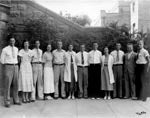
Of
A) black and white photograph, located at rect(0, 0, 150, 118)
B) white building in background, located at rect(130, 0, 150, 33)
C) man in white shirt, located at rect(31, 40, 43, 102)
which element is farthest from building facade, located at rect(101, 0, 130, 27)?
man in white shirt, located at rect(31, 40, 43, 102)

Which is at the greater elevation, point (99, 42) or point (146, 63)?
point (99, 42)

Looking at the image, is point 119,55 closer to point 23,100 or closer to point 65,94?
point 65,94

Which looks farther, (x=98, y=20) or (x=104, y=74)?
(x=98, y=20)

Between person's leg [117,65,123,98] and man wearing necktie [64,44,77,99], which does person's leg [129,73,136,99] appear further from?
man wearing necktie [64,44,77,99]

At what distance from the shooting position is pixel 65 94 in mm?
10359

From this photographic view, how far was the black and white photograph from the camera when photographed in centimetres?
865

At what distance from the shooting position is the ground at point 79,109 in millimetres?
7547

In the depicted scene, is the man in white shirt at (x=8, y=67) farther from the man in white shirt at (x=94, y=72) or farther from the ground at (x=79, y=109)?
the man in white shirt at (x=94, y=72)

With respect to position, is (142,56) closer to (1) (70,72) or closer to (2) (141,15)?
(1) (70,72)

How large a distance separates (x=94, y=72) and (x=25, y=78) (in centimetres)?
263

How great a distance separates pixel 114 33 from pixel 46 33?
2.83 meters

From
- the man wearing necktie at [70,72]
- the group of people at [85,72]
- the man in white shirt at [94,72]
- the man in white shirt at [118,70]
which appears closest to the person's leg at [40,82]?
the group of people at [85,72]

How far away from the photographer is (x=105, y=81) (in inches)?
404

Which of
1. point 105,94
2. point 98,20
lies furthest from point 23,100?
point 98,20
